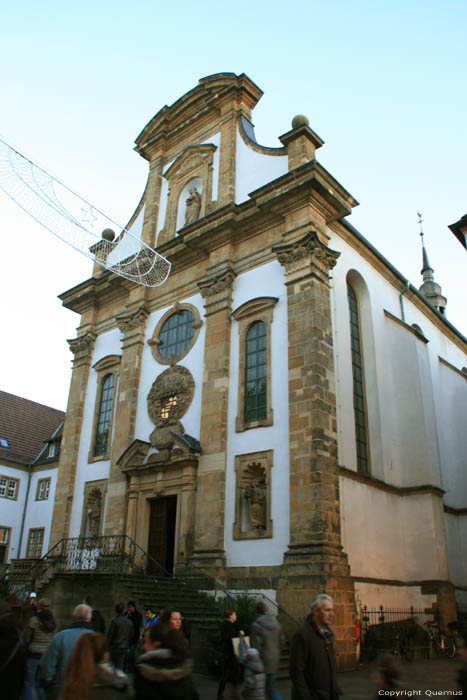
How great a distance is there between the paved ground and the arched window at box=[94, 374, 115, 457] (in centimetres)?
1159

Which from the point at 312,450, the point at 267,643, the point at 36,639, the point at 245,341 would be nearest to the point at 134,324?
the point at 245,341

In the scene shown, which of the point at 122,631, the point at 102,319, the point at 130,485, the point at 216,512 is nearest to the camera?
the point at 122,631

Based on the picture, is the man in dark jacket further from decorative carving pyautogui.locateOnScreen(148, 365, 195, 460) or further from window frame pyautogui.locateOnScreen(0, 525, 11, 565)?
window frame pyautogui.locateOnScreen(0, 525, 11, 565)

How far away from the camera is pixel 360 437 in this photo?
58.4 feet

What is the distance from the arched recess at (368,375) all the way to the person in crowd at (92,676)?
13799mm

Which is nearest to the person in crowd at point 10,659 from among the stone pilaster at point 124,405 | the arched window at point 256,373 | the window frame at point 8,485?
the arched window at point 256,373

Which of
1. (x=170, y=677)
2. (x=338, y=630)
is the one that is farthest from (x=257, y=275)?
(x=170, y=677)

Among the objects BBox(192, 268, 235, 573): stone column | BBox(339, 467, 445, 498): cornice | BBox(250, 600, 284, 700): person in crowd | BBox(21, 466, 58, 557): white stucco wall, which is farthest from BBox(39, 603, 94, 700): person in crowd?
BBox(21, 466, 58, 557): white stucco wall

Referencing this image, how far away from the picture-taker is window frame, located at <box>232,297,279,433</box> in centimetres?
1609

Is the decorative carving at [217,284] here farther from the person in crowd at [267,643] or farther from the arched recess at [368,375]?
the person in crowd at [267,643]

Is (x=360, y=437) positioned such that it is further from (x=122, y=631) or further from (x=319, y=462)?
(x=122, y=631)

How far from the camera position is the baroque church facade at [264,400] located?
14891 millimetres

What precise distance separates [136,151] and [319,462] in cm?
1717

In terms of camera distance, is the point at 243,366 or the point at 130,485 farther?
the point at 130,485
